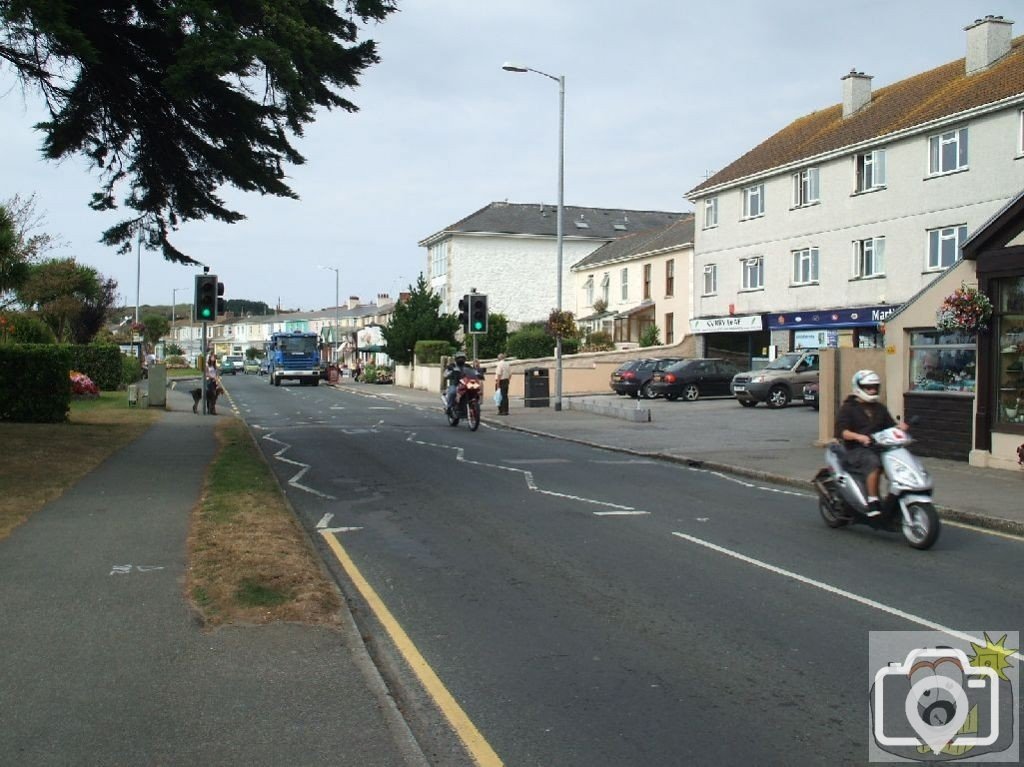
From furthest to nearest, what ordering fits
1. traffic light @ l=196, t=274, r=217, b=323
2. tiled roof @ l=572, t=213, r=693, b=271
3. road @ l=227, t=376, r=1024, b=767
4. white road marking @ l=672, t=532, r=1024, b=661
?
tiled roof @ l=572, t=213, r=693, b=271
traffic light @ l=196, t=274, r=217, b=323
white road marking @ l=672, t=532, r=1024, b=661
road @ l=227, t=376, r=1024, b=767

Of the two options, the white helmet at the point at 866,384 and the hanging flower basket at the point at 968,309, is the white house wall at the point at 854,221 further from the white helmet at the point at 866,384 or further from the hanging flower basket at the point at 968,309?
the white helmet at the point at 866,384

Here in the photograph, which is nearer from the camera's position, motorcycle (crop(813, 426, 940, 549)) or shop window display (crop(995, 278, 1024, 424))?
motorcycle (crop(813, 426, 940, 549))

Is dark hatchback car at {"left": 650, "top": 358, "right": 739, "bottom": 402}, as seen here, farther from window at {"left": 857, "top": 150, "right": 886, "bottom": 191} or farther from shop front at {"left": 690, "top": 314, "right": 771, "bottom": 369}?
window at {"left": 857, "top": 150, "right": 886, "bottom": 191}

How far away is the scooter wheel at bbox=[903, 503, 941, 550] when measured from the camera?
962 cm

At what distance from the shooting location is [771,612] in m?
7.36

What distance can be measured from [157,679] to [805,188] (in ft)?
127

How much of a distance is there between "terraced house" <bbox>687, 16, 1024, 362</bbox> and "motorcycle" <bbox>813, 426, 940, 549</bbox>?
19.1m

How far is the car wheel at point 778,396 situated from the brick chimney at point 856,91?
14761 millimetres

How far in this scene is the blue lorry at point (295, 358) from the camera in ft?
187

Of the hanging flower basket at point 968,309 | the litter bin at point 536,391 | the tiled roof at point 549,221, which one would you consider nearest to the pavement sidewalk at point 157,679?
the hanging flower basket at point 968,309

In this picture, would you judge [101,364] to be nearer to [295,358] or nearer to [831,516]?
[295,358]

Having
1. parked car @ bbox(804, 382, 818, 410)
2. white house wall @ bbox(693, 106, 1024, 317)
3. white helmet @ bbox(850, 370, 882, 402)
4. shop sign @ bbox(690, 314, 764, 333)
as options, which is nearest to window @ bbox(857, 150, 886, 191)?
white house wall @ bbox(693, 106, 1024, 317)

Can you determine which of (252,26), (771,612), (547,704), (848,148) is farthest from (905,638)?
(848,148)

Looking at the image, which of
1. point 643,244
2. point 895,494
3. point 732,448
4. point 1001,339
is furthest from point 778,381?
point 643,244
